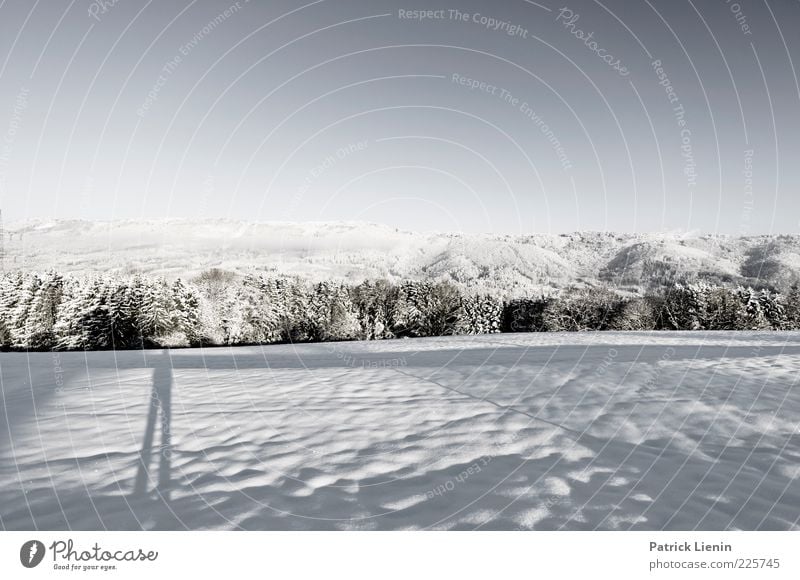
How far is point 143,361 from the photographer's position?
1360cm

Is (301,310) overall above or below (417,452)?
below

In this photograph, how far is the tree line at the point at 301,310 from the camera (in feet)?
129

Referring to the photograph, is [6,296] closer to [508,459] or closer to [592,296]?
[508,459]

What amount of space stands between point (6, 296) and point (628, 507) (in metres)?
58.4

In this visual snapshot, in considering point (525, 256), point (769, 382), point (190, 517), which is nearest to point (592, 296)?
point (769, 382)
